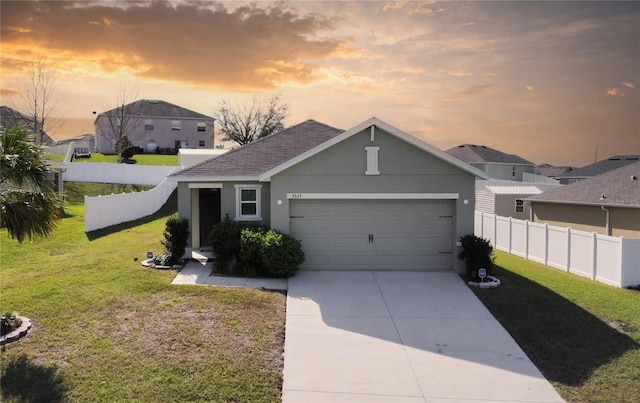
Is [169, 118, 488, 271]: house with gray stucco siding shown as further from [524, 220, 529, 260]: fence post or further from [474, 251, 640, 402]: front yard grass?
[524, 220, 529, 260]: fence post

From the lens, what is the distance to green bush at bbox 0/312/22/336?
8.61 m

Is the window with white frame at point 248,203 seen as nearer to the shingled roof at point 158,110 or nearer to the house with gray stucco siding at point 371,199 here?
the house with gray stucco siding at point 371,199

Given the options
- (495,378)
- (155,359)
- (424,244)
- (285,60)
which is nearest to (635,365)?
(495,378)

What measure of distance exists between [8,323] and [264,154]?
996 cm

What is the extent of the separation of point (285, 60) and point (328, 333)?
1304cm

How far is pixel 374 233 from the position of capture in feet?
47.7

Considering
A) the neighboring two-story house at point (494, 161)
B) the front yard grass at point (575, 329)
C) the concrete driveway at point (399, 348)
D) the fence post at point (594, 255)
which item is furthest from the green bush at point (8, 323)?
the neighboring two-story house at point (494, 161)

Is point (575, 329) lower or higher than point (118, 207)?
lower

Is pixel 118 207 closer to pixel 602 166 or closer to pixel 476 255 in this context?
pixel 476 255

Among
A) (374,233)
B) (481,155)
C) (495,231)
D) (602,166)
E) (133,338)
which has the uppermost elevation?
(481,155)

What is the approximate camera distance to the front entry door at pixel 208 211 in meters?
17.8

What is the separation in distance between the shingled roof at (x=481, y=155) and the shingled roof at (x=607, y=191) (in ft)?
78.3

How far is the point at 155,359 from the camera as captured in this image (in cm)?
782

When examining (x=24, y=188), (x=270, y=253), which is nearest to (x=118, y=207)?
(x=270, y=253)
